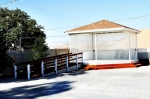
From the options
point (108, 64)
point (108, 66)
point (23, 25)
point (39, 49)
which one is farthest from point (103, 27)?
point (23, 25)

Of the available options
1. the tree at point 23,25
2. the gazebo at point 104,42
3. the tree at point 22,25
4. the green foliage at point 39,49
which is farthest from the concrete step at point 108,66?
the tree at point 23,25

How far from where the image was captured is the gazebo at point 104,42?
16844 mm

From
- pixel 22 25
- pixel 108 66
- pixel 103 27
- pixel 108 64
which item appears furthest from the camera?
pixel 22 25

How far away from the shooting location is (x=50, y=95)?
7.59m

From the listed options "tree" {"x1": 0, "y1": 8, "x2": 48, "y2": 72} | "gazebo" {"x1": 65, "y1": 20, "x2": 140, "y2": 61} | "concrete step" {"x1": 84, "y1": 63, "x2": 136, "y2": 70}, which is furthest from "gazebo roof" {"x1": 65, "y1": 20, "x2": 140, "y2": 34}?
"tree" {"x1": 0, "y1": 8, "x2": 48, "y2": 72}

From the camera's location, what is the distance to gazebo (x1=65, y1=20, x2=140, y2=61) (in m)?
16.8

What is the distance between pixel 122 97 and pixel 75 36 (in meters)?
11.5

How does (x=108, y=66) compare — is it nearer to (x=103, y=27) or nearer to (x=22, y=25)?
(x=103, y=27)

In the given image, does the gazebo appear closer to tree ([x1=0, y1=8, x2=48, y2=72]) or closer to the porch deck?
the porch deck

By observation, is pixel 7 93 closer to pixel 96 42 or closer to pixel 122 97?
pixel 122 97

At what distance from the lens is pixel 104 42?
17703 mm

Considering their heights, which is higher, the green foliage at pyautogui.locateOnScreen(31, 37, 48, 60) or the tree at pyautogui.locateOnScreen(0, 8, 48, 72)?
the tree at pyautogui.locateOnScreen(0, 8, 48, 72)

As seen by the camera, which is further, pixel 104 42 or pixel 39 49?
pixel 104 42

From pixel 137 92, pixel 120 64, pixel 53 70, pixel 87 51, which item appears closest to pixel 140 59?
pixel 120 64
